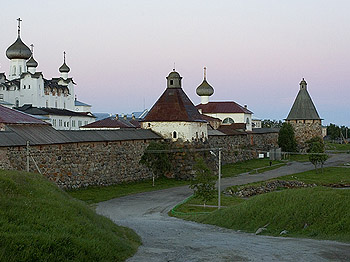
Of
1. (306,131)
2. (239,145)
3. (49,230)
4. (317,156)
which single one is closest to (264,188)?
(317,156)

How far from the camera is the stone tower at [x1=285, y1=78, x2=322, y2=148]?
60156 millimetres

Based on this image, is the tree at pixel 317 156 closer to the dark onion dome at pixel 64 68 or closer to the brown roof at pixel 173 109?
the brown roof at pixel 173 109

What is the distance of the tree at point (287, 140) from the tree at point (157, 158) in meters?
25.1

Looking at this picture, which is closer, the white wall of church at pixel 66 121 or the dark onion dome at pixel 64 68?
the white wall of church at pixel 66 121

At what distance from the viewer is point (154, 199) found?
87.0ft

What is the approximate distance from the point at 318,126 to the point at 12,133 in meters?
42.8

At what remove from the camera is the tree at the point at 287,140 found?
56781mm

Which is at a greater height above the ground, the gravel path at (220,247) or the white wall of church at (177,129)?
the white wall of church at (177,129)

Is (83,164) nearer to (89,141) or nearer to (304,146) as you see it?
(89,141)

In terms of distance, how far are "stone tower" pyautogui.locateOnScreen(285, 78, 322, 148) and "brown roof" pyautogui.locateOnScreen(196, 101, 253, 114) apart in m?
5.36

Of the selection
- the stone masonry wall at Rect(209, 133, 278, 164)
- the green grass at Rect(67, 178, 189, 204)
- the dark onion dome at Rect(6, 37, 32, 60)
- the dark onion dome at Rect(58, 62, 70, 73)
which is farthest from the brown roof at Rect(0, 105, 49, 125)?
the dark onion dome at Rect(58, 62, 70, 73)

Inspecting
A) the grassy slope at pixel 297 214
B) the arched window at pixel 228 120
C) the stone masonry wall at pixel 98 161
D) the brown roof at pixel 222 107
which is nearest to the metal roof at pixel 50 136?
the stone masonry wall at pixel 98 161

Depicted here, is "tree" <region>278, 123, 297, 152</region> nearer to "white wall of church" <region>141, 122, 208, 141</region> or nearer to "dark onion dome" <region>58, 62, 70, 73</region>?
"white wall of church" <region>141, 122, 208, 141</region>

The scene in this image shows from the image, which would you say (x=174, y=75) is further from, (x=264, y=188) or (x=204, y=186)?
(x=204, y=186)
